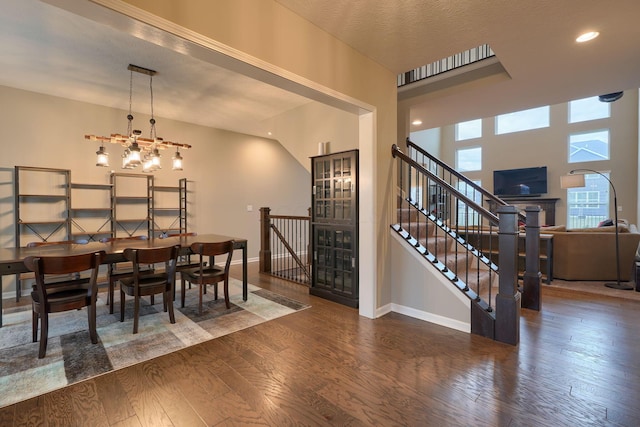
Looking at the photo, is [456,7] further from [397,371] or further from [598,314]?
[598,314]

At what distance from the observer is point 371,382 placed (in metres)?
2.05

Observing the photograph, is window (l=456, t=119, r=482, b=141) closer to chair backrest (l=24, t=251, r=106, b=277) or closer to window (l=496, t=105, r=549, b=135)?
window (l=496, t=105, r=549, b=135)

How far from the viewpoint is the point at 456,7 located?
2.36m

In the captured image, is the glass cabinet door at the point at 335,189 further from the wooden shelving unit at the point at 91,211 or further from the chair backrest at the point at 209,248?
the wooden shelving unit at the point at 91,211

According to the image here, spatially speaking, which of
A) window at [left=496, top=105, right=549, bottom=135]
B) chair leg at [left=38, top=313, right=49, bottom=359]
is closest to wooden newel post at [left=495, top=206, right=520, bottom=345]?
chair leg at [left=38, top=313, right=49, bottom=359]

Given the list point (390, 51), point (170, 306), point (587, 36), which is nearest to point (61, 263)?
point (170, 306)

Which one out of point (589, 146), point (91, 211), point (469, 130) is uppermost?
point (469, 130)

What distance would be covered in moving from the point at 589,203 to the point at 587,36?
8.31m

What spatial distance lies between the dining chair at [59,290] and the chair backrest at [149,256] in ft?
0.80

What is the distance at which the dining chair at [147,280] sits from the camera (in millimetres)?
2877

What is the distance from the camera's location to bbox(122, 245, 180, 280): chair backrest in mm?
2871

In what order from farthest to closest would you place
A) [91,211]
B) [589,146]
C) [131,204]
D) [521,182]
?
[521,182]
[589,146]
[131,204]
[91,211]

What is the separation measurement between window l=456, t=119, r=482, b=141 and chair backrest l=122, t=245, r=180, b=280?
11089mm

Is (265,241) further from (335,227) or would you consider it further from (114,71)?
(114,71)
